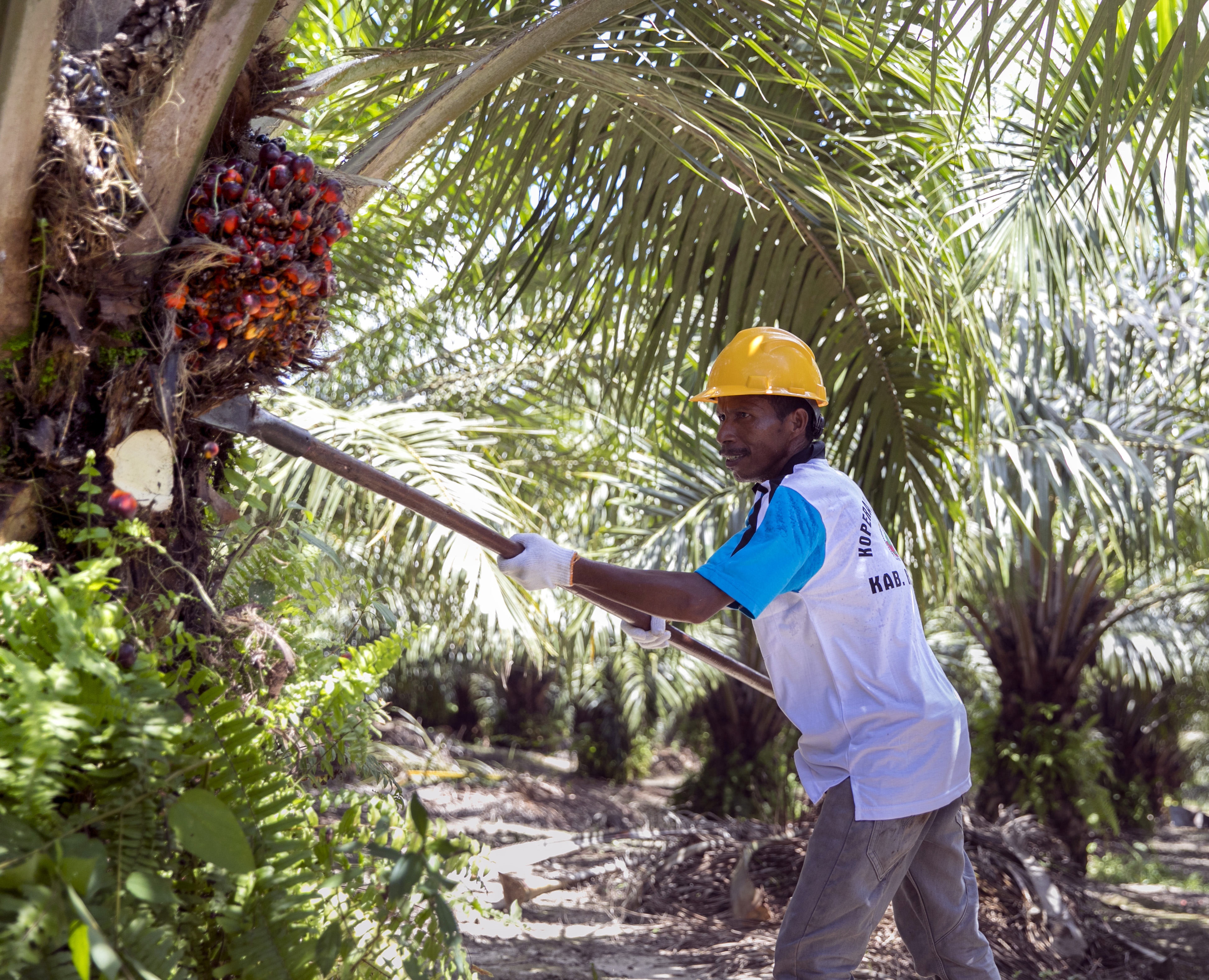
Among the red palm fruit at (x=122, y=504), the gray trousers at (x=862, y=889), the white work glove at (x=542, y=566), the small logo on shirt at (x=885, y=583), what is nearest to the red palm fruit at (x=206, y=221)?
the red palm fruit at (x=122, y=504)

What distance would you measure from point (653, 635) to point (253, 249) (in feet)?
4.99

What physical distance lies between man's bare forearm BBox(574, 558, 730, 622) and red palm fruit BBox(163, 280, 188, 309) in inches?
40.2

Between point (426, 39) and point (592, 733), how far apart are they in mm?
11442

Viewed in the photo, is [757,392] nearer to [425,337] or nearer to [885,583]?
[885,583]

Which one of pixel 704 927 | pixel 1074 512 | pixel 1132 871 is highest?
pixel 1074 512

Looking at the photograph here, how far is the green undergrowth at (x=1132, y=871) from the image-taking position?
9133 millimetres

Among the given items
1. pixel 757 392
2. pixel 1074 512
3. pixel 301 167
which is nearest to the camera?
pixel 301 167

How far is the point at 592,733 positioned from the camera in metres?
13.6

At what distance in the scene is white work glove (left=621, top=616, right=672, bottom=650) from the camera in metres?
2.90

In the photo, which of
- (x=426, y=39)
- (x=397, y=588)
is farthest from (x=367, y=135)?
(x=397, y=588)

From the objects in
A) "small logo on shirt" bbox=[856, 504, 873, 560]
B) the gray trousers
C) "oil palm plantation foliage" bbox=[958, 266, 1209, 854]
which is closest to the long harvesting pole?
"small logo on shirt" bbox=[856, 504, 873, 560]

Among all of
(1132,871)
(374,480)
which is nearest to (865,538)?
(374,480)

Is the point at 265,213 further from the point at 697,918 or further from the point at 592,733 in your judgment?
the point at 592,733

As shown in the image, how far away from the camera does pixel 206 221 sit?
192 centimetres
